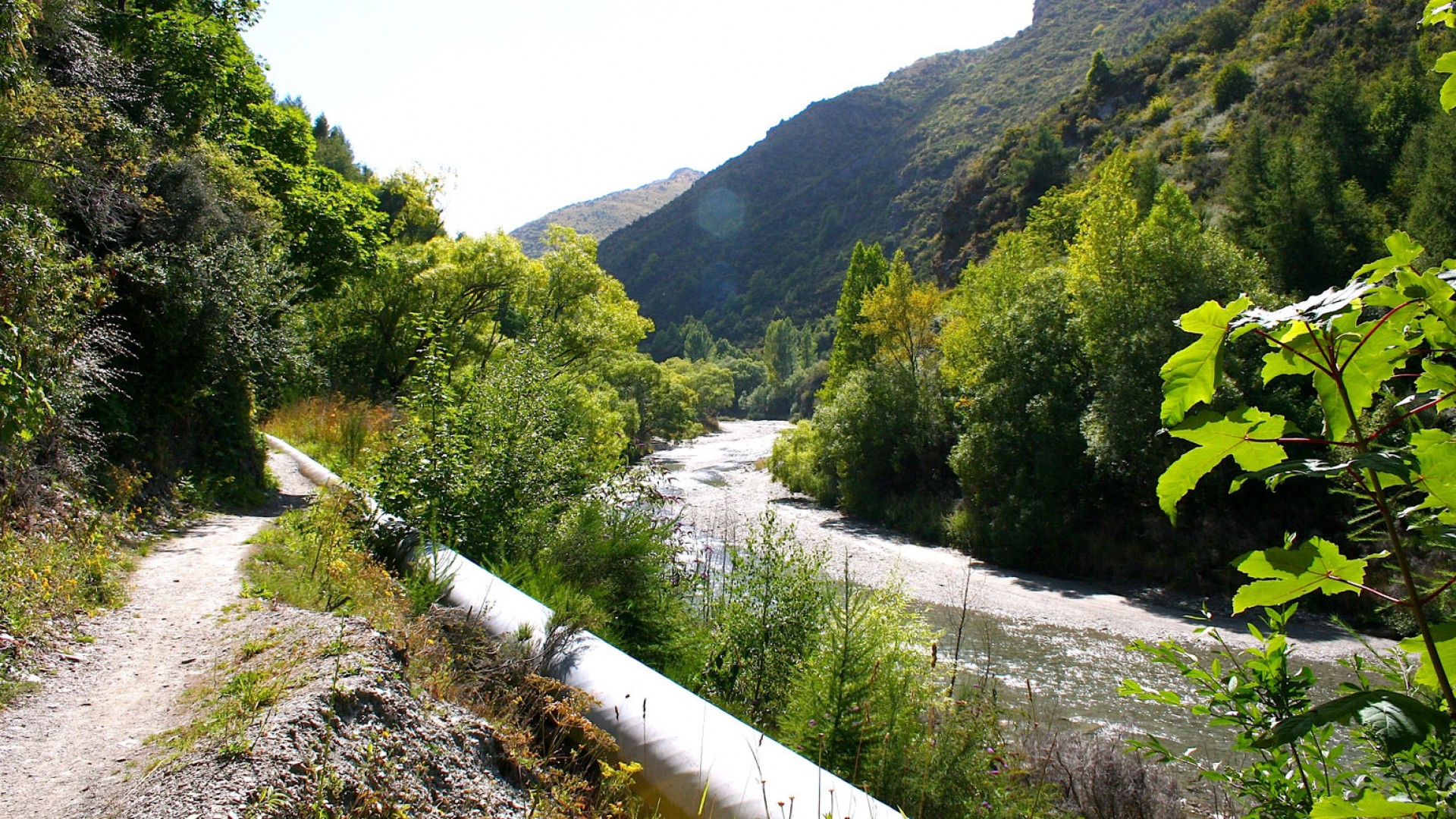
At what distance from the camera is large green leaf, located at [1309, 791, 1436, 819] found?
3.32 feet

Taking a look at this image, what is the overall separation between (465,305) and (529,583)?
2113 cm

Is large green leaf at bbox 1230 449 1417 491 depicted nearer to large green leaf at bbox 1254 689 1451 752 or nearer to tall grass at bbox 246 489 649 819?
large green leaf at bbox 1254 689 1451 752

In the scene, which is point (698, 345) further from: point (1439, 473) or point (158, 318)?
point (1439, 473)

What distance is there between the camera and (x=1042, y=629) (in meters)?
16.0

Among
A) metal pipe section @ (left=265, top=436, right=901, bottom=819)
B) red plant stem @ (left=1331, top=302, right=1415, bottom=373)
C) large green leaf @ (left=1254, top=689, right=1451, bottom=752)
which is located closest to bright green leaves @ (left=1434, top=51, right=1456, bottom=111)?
red plant stem @ (left=1331, top=302, right=1415, bottom=373)

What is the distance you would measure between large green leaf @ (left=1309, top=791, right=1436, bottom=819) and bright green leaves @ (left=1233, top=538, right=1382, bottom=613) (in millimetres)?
276

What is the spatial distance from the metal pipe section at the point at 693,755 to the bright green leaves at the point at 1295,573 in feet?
6.92

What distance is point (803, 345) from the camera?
118250 mm

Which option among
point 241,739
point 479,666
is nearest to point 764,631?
point 479,666

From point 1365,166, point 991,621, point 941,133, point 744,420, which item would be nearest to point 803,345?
point 744,420

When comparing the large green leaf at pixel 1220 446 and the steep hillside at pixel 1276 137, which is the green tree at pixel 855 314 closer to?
the steep hillside at pixel 1276 137

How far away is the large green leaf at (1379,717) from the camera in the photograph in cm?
99

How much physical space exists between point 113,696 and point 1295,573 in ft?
17.5

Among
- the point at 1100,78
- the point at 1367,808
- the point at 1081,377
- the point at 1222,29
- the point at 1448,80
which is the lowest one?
the point at 1081,377
